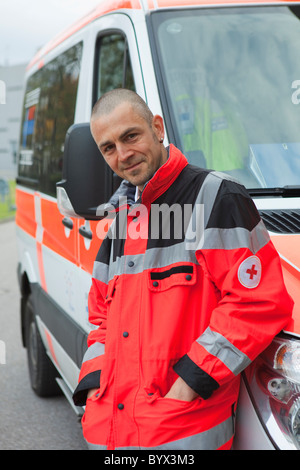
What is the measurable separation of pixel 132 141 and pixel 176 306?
1.87 feet

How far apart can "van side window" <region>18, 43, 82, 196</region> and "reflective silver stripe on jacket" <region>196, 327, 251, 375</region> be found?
217cm

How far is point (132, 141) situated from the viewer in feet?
7.18

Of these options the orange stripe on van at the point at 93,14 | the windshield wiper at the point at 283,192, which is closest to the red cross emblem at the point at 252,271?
the windshield wiper at the point at 283,192

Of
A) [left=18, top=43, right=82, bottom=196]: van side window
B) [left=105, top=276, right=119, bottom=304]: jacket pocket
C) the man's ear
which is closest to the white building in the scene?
[left=18, top=43, right=82, bottom=196]: van side window

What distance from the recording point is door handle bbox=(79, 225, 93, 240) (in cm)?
324

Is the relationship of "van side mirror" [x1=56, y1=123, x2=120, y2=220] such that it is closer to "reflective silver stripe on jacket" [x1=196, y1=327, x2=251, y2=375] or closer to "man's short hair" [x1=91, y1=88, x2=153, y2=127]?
"man's short hair" [x1=91, y1=88, x2=153, y2=127]

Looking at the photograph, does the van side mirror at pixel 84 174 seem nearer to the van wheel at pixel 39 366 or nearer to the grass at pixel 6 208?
the van wheel at pixel 39 366

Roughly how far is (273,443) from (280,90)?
61.7 inches

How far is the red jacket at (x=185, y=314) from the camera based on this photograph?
6.12 ft

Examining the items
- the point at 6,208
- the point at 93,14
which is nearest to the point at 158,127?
the point at 93,14

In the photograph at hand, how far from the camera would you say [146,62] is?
2861 mm

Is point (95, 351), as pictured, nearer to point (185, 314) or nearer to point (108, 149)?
point (185, 314)

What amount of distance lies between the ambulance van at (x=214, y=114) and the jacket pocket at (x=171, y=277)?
A: 0.30 metres

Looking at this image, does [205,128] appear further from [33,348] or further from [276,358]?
[33,348]
